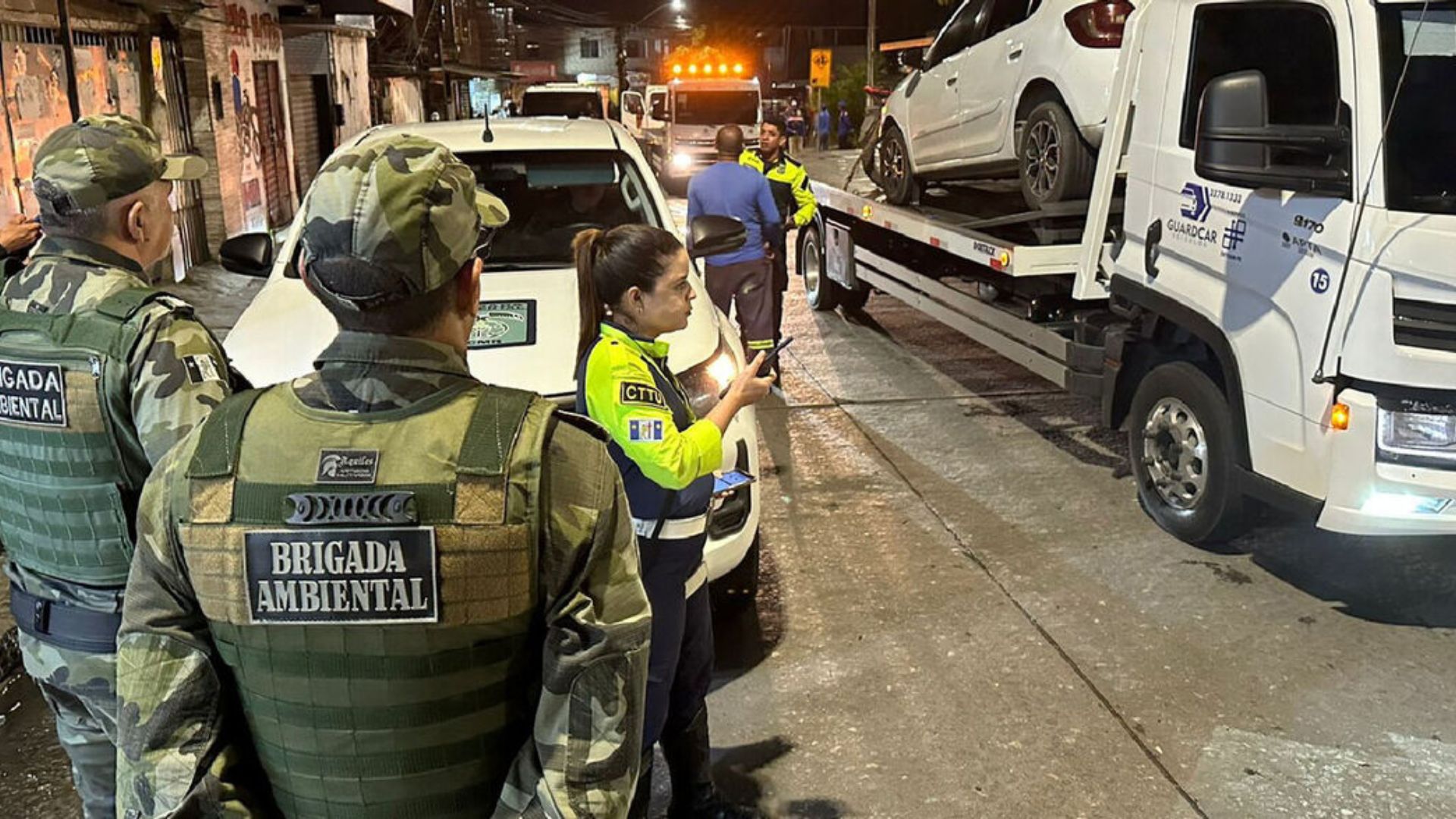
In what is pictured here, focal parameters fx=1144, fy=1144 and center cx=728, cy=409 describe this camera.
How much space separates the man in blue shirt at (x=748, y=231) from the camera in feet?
22.9

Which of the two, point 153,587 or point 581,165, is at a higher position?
point 581,165

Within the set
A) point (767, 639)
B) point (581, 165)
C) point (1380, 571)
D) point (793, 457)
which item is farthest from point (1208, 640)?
point (581, 165)

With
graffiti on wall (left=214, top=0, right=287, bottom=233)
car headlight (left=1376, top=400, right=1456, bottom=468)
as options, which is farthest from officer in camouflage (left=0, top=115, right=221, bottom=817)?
graffiti on wall (left=214, top=0, right=287, bottom=233)

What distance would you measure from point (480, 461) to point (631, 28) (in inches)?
2832

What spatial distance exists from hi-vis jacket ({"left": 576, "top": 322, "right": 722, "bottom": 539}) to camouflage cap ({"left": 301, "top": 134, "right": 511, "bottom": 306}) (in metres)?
1.11

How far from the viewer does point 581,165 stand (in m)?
5.02

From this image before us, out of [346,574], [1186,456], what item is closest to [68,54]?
[1186,456]

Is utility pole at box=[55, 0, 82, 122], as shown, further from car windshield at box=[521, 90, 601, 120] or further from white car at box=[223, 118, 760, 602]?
car windshield at box=[521, 90, 601, 120]

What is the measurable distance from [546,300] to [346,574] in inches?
115

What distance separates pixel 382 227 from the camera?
1.36m

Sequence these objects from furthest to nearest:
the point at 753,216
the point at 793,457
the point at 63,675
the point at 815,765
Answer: the point at 753,216 → the point at 793,457 → the point at 815,765 → the point at 63,675

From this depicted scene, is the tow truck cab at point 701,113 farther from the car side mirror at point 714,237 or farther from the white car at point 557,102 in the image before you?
the car side mirror at point 714,237

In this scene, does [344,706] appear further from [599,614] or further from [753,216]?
[753,216]

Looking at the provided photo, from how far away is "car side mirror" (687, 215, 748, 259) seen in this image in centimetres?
465
